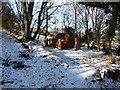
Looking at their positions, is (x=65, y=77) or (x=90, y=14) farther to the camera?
(x=90, y=14)

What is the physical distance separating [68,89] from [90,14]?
17.2m

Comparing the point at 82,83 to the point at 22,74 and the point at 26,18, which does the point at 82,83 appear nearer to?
the point at 22,74

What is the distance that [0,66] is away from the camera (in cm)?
782

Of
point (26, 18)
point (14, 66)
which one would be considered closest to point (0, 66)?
point (14, 66)

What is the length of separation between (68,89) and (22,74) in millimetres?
2624

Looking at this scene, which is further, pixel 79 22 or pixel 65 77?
pixel 79 22

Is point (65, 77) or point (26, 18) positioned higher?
point (26, 18)

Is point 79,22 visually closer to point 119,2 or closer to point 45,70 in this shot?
point 119,2

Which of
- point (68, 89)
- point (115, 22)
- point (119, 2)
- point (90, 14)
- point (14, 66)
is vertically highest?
point (90, 14)

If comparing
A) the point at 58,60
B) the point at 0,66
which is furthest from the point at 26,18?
the point at 0,66

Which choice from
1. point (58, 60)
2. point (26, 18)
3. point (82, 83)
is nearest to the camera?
point (82, 83)

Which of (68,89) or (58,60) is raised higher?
(58,60)

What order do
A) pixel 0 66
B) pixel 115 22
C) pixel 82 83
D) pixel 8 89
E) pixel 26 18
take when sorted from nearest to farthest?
1. pixel 8 89
2. pixel 82 83
3. pixel 0 66
4. pixel 115 22
5. pixel 26 18

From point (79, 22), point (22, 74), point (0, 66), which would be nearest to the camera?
point (22, 74)
